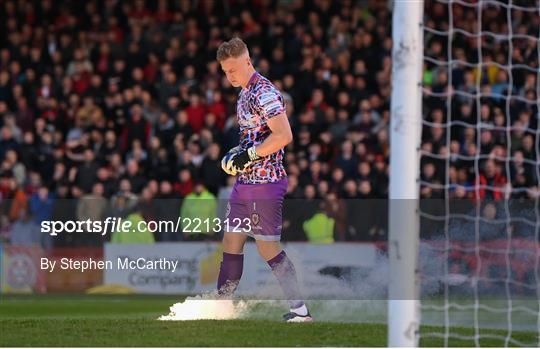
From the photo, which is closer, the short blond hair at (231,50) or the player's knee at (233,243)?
the short blond hair at (231,50)

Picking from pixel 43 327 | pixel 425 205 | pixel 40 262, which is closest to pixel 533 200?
pixel 425 205

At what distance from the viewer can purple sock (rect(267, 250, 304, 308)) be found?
909 centimetres

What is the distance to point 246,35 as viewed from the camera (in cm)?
2178

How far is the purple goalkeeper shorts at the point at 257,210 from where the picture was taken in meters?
9.09

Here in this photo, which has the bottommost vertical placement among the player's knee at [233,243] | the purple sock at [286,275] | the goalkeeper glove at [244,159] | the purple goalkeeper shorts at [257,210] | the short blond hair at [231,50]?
the purple sock at [286,275]

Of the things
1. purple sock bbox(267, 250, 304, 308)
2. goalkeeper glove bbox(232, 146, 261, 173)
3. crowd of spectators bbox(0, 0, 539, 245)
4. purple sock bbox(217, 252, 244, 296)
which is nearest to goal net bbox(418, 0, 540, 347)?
crowd of spectators bbox(0, 0, 539, 245)

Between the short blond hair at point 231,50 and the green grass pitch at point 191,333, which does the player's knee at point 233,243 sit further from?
the short blond hair at point 231,50

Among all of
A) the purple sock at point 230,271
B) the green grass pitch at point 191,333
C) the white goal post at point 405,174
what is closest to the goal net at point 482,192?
the green grass pitch at point 191,333

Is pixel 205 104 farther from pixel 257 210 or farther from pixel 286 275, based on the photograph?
pixel 286 275

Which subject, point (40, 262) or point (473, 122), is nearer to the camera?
point (40, 262)

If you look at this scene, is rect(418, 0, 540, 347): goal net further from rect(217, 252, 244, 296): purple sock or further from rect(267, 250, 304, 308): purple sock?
rect(217, 252, 244, 296): purple sock

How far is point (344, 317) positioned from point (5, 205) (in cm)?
844

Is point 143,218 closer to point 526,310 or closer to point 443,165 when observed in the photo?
point 443,165

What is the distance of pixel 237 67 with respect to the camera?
9.02 meters
